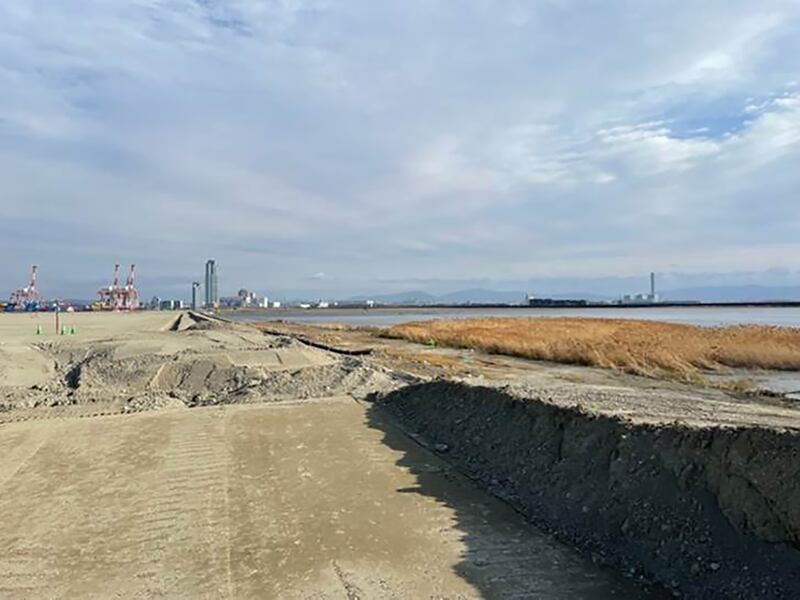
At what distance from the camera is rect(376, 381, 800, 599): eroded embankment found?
15.9 feet

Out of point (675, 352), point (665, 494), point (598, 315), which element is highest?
point (598, 315)

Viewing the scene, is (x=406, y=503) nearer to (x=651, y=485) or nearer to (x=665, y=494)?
(x=651, y=485)

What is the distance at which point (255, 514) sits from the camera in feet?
21.0

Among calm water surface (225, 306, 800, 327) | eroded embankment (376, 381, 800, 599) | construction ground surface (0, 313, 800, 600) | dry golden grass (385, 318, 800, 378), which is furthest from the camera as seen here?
calm water surface (225, 306, 800, 327)

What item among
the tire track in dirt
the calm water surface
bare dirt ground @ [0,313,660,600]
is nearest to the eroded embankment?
bare dirt ground @ [0,313,660,600]

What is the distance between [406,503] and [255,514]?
60.3 inches

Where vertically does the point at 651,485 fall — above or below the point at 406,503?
above

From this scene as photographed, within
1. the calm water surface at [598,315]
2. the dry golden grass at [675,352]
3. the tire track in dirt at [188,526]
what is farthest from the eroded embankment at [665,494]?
the calm water surface at [598,315]

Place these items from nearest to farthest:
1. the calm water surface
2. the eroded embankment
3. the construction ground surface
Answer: the eroded embankment → the construction ground surface → the calm water surface

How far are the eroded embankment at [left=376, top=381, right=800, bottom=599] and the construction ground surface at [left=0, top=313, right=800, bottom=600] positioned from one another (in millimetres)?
16

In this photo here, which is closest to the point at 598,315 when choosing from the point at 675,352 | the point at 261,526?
the point at 675,352

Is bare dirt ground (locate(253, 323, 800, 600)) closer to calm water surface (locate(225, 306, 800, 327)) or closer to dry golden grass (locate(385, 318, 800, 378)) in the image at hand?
dry golden grass (locate(385, 318, 800, 378))

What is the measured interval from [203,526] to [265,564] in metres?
1.08

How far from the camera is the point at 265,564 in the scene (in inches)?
207
